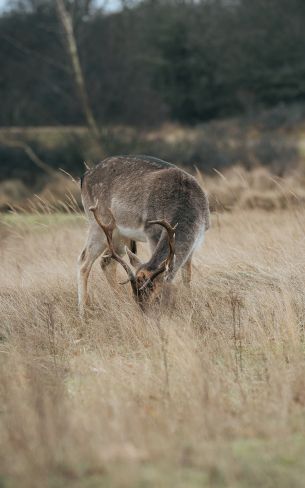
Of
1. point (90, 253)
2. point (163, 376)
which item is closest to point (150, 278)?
point (163, 376)

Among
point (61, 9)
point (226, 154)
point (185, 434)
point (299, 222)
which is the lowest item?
point (226, 154)

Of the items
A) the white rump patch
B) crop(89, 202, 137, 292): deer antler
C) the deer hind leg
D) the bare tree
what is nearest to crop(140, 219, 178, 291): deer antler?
crop(89, 202, 137, 292): deer antler

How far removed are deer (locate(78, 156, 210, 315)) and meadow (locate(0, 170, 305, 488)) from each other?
27cm

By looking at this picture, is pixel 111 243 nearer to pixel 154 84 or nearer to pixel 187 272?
pixel 187 272

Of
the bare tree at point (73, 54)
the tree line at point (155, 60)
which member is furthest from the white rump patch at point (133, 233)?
the tree line at point (155, 60)

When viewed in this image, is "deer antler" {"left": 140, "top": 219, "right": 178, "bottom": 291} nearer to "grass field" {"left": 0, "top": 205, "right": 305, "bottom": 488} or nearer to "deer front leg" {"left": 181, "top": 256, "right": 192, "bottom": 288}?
"grass field" {"left": 0, "top": 205, "right": 305, "bottom": 488}

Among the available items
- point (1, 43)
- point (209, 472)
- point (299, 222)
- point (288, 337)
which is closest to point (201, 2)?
point (1, 43)

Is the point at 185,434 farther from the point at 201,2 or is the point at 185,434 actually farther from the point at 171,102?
the point at 201,2

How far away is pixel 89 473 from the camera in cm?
417

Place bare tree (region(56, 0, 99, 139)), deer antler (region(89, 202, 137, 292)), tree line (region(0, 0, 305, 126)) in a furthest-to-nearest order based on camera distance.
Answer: tree line (region(0, 0, 305, 126)) < bare tree (region(56, 0, 99, 139)) < deer antler (region(89, 202, 137, 292))

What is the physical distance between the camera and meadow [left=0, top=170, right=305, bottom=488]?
4164 mm

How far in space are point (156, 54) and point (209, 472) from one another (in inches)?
1237

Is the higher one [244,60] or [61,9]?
[61,9]

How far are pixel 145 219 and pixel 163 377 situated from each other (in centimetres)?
268
